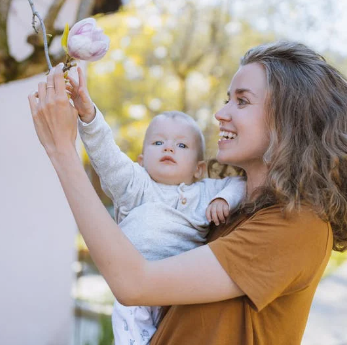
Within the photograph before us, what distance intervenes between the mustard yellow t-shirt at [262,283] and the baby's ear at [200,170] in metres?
0.42

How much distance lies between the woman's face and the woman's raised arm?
451 millimetres

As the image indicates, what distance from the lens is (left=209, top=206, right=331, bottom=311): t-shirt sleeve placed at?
158 cm

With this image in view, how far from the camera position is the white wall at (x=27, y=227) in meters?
4.01

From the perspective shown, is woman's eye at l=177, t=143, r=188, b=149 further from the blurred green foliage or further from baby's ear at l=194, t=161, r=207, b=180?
the blurred green foliage

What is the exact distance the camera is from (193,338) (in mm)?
1683

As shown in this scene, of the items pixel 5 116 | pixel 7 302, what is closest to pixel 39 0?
pixel 5 116

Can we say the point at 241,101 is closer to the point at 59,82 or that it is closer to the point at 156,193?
the point at 156,193

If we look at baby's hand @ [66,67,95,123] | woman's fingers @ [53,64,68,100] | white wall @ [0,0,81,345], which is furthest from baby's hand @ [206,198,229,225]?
white wall @ [0,0,81,345]

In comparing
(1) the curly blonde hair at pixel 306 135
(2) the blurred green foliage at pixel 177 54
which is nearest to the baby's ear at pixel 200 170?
(1) the curly blonde hair at pixel 306 135

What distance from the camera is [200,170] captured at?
2.17 metres

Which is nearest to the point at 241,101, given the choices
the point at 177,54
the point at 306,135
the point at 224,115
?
the point at 224,115

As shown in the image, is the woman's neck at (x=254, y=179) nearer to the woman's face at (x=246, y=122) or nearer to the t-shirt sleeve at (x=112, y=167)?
the woman's face at (x=246, y=122)

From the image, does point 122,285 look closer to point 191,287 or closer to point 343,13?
point 191,287

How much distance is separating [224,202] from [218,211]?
36 millimetres
